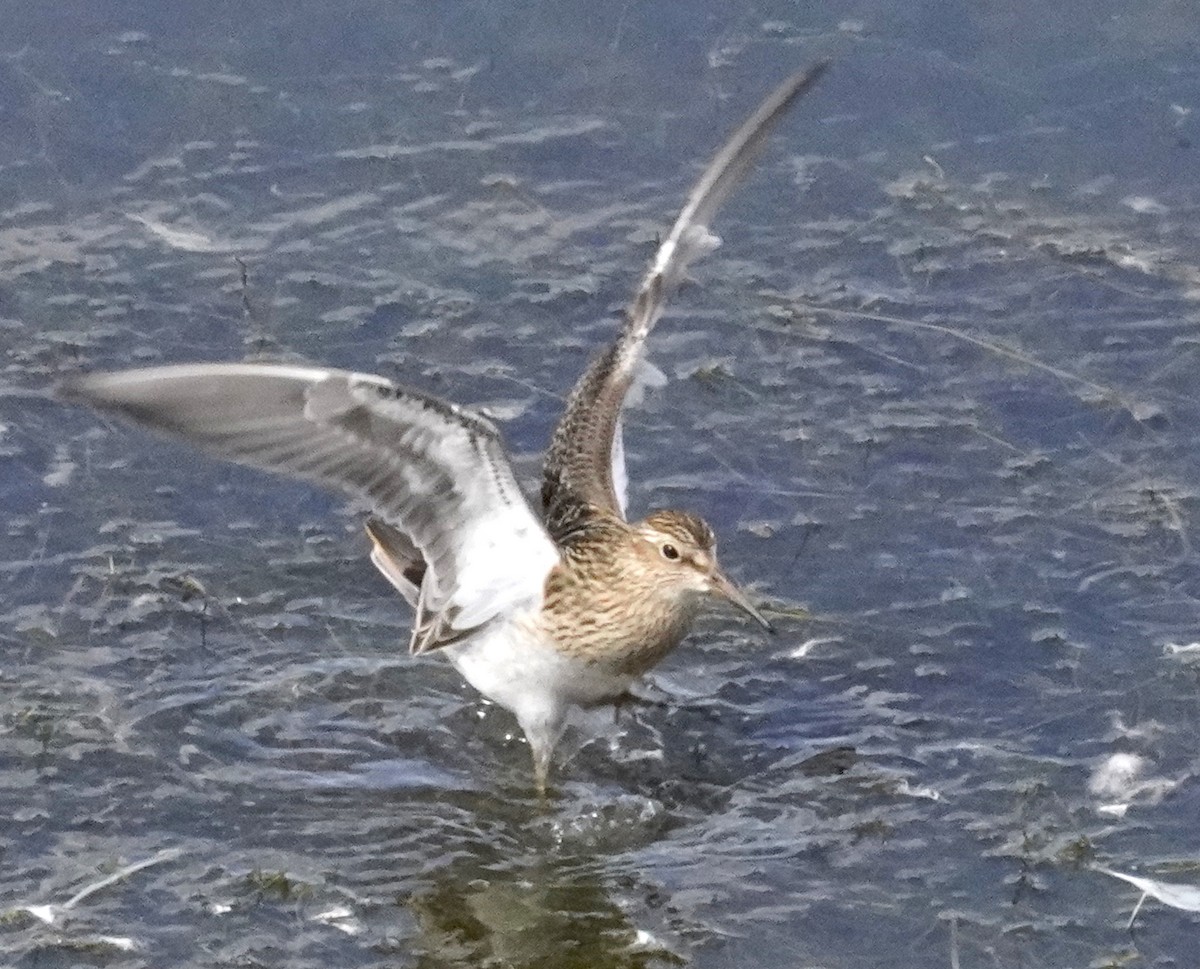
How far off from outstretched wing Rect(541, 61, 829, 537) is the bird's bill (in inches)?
21.3

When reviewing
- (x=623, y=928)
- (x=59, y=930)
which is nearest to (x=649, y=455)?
(x=623, y=928)

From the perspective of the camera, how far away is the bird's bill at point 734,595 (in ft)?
26.1

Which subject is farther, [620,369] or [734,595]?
[620,369]

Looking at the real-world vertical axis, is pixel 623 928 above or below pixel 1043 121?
below

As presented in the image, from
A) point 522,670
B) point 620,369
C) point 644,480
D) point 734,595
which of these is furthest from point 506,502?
point 644,480

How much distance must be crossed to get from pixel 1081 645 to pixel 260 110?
4.75m

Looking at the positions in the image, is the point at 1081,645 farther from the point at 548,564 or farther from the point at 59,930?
the point at 59,930

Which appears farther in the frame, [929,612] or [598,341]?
[598,341]

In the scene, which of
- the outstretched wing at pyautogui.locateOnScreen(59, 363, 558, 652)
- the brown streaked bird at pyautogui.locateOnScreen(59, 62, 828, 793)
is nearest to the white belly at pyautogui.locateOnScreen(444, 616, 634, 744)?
the brown streaked bird at pyautogui.locateOnScreen(59, 62, 828, 793)

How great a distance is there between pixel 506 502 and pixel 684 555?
80cm

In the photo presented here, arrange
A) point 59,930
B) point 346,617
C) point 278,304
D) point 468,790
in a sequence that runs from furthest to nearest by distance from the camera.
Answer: point 278,304, point 346,617, point 468,790, point 59,930

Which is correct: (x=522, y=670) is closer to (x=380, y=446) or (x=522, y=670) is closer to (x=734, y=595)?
(x=734, y=595)

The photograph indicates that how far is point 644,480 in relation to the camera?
9336 millimetres

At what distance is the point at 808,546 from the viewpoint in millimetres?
9000
